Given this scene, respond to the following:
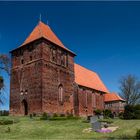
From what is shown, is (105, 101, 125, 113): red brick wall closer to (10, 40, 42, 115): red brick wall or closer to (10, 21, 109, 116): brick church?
(10, 21, 109, 116): brick church

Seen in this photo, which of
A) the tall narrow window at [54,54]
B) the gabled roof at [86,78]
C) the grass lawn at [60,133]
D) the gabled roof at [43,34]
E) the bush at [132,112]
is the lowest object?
the grass lawn at [60,133]

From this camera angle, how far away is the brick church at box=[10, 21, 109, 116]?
39.7 metres

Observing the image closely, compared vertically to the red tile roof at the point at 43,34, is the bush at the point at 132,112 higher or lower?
lower

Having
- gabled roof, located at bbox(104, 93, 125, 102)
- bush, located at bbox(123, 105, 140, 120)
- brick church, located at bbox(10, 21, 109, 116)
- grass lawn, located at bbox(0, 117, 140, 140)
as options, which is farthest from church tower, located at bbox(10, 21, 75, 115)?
gabled roof, located at bbox(104, 93, 125, 102)

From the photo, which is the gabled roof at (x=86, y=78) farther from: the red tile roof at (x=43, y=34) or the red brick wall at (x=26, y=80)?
the red brick wall at (x=26, y=80)

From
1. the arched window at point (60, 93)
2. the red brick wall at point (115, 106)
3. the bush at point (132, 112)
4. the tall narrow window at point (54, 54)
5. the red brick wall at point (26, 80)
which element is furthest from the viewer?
the red brick wall at point (115, 106)

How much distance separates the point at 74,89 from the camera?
154 feet

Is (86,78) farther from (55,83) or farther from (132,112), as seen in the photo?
(132,112)

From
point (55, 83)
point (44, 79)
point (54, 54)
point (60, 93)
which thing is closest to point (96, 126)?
point (44, 79)

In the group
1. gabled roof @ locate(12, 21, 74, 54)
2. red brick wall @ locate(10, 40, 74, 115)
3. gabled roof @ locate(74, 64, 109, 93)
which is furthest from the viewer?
gabled roof @ locate(74, 64, 109, 93)

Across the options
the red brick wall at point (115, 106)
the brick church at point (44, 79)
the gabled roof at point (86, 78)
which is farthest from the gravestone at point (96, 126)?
the red brick wall at point (115, 106)

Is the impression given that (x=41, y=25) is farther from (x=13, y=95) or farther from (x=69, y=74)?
(x=13, y=95)

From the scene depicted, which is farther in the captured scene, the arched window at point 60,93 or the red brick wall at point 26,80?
the arched window at point 60,93

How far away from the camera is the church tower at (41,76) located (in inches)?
1558
